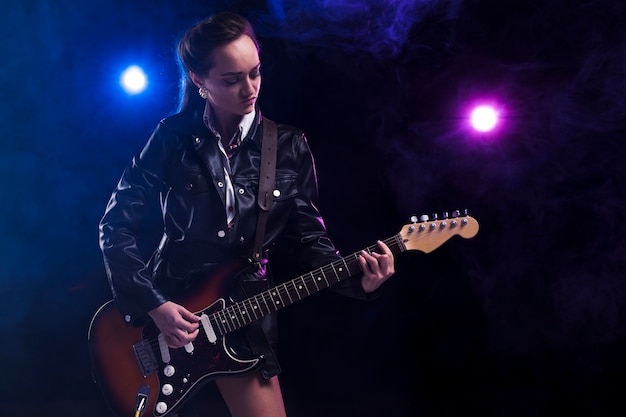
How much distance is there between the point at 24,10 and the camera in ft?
11.3

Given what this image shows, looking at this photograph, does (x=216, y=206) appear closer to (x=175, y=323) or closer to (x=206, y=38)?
(x=175, y=323)

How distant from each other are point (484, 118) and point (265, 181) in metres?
1.27

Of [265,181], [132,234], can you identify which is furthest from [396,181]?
[132,234]

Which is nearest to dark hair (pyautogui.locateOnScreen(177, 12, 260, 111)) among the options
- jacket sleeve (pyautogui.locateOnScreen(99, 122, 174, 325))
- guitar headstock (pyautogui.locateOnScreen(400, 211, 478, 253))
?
jacket sleeve (pyautogui.locateOnScreen(99, 122, 174, 325))

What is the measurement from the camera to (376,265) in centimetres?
238

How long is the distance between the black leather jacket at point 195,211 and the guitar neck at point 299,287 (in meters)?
0.07

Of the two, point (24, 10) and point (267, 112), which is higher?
point (24, 10)

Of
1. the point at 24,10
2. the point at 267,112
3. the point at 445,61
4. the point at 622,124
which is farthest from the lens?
the point at 24,10

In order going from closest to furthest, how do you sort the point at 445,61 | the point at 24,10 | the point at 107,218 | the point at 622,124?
the point at 107,218 < the point at 622,124 < the point at 445,61 < the point at 24,10

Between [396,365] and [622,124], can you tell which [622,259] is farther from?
[396,365]

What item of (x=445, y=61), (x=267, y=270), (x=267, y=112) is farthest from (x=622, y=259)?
(x=267, y=112)

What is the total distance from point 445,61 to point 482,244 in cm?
100

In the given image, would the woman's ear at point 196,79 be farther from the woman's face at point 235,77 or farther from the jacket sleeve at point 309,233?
the jacket sleeve at point 309,233

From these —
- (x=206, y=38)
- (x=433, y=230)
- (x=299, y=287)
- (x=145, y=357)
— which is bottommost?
(x=145, y=357)
